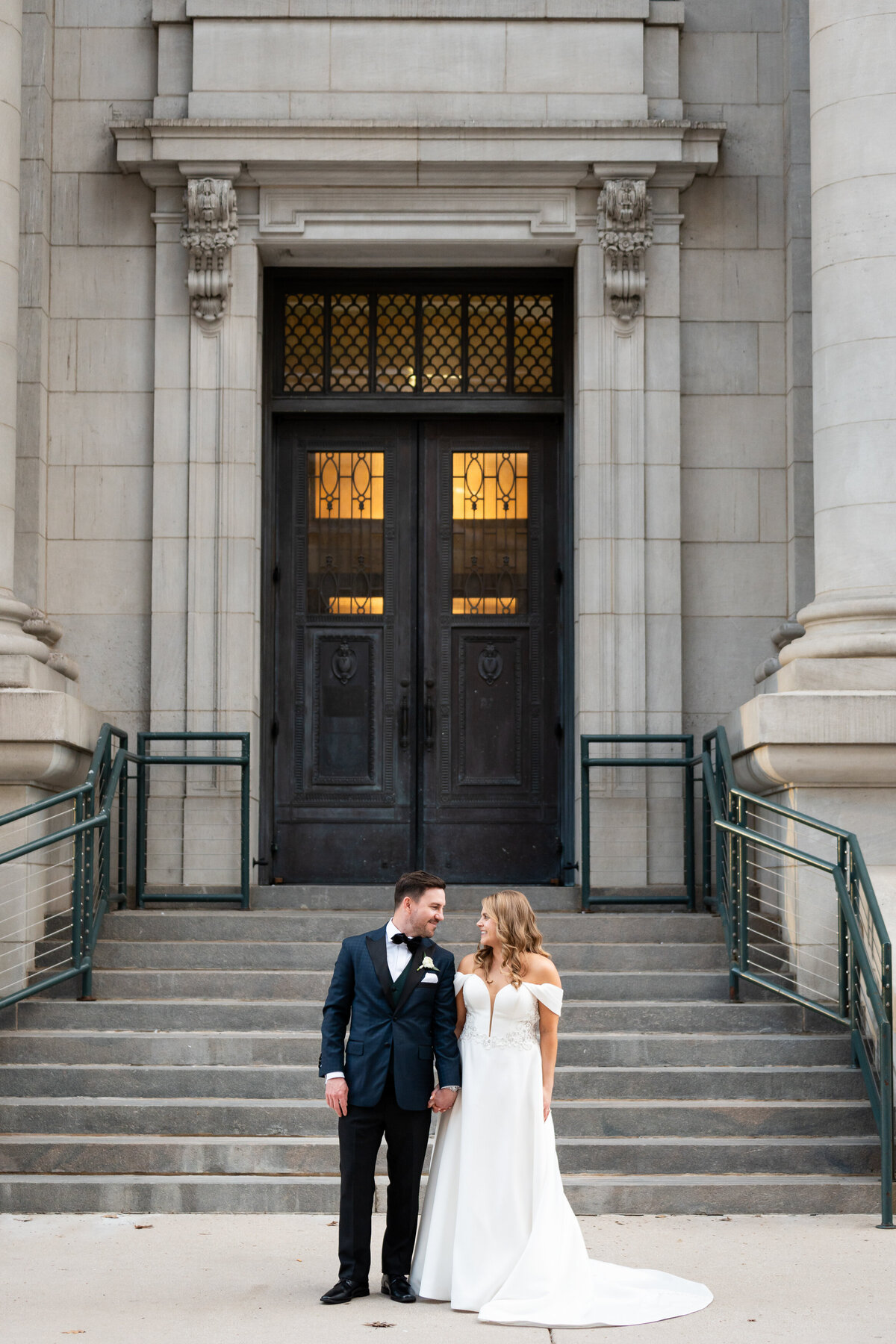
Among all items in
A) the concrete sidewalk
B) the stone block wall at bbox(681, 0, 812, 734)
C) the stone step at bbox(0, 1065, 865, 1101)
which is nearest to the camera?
the concrete sidewalk

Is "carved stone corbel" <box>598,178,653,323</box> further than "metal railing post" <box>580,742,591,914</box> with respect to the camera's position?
Yes

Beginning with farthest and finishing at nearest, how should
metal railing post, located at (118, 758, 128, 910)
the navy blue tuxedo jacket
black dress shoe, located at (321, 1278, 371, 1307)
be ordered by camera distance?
metal railing post, located at (118, 758, 128, 910)
the navy blue tuxedo jacket
black dress shoe, located at (321, 1278, 371, 1307)

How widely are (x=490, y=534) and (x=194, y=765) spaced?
2.98 m

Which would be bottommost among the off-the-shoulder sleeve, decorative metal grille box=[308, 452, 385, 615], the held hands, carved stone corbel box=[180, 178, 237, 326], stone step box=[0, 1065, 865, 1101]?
stone step box=[0, 1065, 865, 1101]

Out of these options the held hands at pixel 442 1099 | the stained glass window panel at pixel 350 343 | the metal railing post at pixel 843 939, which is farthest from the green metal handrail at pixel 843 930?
the stained glass window panel at pixel 350 343

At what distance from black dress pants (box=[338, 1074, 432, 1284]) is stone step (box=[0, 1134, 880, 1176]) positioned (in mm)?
1788

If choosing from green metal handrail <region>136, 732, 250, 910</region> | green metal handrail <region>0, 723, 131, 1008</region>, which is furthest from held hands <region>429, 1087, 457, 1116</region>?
green metal handrail <region>136, 732, 250, 910</region>

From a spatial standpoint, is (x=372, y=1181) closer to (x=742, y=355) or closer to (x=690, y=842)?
(x=690, y=842)

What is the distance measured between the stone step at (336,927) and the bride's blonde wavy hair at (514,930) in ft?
12.7

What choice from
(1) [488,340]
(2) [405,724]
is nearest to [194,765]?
(2) [405,724]

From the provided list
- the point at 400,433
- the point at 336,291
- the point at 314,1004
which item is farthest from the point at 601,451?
the point at 314,1004

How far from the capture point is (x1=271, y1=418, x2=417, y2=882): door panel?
12.7 metres

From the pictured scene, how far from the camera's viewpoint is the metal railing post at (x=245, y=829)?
438 inches

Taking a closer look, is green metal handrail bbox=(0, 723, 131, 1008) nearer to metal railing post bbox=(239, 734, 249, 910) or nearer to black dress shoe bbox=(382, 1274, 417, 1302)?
metal railing post bbox=(239, 734, 249, 910)
